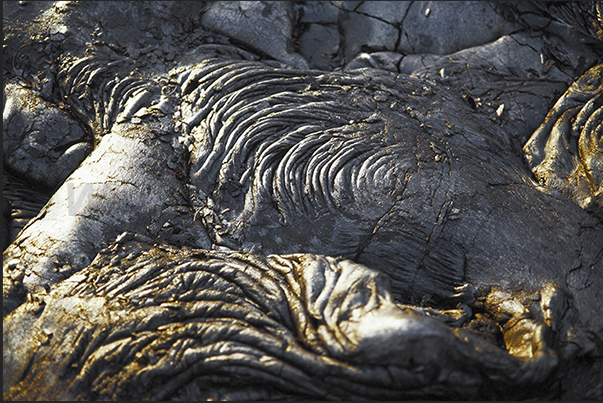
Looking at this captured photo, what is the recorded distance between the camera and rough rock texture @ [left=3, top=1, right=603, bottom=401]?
1919 mm

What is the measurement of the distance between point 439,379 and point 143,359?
1.20m

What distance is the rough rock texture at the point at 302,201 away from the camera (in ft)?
6.30

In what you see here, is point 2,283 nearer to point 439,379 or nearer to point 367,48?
point 439,379

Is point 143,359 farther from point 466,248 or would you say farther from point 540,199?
point 540,199

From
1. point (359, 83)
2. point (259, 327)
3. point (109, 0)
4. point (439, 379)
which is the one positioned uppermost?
point (109, 0)

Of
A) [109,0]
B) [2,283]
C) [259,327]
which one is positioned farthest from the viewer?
[109,0]

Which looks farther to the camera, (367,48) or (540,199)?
(367,48)

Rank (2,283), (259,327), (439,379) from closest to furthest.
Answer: (439,379) → (259,327) → (2,283)

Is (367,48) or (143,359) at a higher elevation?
(367,48)

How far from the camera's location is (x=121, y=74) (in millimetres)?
3271

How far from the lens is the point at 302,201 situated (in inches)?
104

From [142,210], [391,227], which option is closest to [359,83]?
[391,227]

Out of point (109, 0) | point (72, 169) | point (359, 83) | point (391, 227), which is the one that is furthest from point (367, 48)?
point (72, 169)

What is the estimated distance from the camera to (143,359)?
193cm
